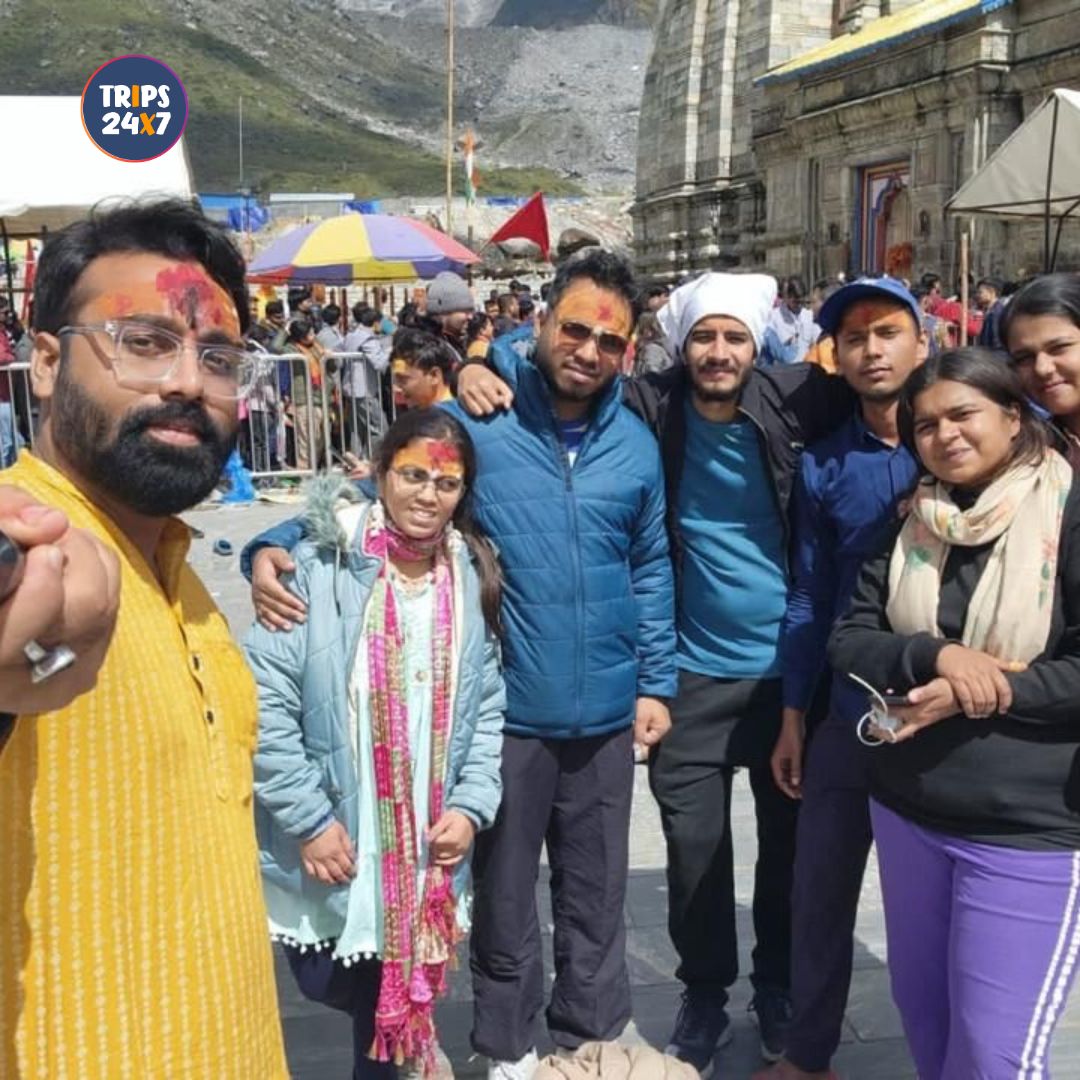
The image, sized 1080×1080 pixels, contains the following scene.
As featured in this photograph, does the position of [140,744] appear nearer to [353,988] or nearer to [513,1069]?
[353,988]

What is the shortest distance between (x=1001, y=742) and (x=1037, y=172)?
715cm

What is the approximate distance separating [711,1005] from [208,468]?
2.32 metres

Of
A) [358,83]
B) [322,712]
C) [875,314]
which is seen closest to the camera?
[322,712]

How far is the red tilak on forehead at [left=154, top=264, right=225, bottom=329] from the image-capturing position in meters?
1.72

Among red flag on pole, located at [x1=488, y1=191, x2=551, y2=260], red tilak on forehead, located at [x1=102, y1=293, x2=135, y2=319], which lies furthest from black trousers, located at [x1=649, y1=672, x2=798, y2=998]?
red flag on pole, located at [x1=488, y1=191, x2=551, y2=260]

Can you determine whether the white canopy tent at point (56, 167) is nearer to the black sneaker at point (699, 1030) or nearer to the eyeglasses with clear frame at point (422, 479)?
the eyeglasses with clear frame at point (422, 479)

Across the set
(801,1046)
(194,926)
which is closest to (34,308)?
(194,926)

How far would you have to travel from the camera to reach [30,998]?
1.41 m

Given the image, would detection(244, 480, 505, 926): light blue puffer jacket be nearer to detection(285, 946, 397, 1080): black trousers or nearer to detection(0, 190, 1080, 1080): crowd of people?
detection(0, 190, 1080, 1080): crowd of people

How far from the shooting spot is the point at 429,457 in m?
2.85

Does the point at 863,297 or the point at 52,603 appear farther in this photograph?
the point at 863,297

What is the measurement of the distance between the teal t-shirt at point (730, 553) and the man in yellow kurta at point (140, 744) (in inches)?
63.4

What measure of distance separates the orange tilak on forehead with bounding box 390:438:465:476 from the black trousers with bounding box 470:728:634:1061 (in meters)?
0.68

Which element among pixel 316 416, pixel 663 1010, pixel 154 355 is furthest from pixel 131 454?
pixel 316 416
